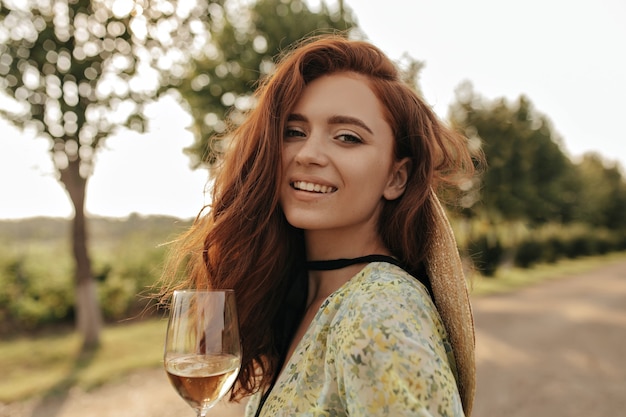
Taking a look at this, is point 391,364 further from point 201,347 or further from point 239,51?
point 239,51

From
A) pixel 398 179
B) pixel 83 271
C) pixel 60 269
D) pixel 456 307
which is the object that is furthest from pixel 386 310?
pixel 60 269

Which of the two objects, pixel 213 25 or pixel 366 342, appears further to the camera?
pixel 213 25

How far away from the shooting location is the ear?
1945 millimetres

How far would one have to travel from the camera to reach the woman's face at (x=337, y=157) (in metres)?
1.78

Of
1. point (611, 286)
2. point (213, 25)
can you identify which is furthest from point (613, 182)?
point (213, 25)

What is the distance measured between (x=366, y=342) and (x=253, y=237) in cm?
88

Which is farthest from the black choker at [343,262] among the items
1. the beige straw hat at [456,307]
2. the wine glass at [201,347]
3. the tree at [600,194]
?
the tree at [600,194]

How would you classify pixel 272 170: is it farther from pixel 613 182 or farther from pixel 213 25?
pixel 613 182

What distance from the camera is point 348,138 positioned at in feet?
5.88

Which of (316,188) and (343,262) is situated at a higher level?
(316,188)

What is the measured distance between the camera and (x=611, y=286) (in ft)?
57.7

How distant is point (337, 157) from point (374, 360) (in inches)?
29.2

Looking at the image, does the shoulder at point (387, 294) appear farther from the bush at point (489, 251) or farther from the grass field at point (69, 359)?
the bush at point (489, 251)

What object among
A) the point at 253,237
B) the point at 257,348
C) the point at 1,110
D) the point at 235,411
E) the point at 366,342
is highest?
the point at 1,110
